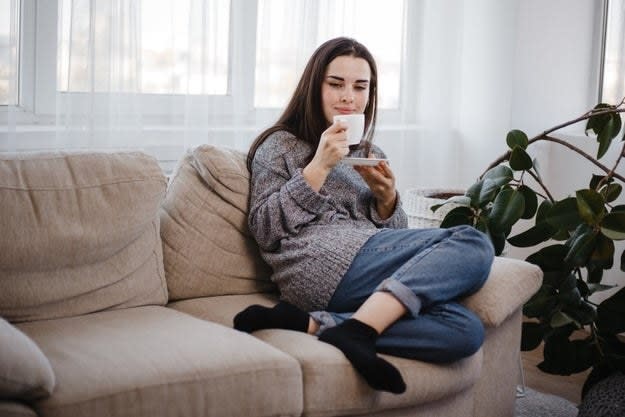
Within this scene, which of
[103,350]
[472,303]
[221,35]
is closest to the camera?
[103,350]

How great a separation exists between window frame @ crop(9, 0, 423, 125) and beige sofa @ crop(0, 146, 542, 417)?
475 mm

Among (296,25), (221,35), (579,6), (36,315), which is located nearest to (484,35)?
(579,6)

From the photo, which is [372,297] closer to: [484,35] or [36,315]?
[36,315]

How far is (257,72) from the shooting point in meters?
3.30

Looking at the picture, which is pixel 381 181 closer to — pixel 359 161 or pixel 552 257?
pixel 359 161

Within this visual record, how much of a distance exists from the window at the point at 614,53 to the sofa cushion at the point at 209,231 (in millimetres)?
2187

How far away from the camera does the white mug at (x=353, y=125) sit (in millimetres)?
2479

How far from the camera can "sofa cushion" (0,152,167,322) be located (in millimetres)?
2145

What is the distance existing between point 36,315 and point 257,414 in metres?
0.61

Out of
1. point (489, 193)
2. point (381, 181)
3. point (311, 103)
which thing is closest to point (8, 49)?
point (311, 103)

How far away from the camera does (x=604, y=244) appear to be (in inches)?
106

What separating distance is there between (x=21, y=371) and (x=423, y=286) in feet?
3.23

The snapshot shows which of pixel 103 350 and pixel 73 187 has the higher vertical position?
pixel 73 187

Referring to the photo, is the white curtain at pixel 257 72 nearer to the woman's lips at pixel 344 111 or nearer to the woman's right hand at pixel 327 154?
the woman's lips at pixel 344 111
